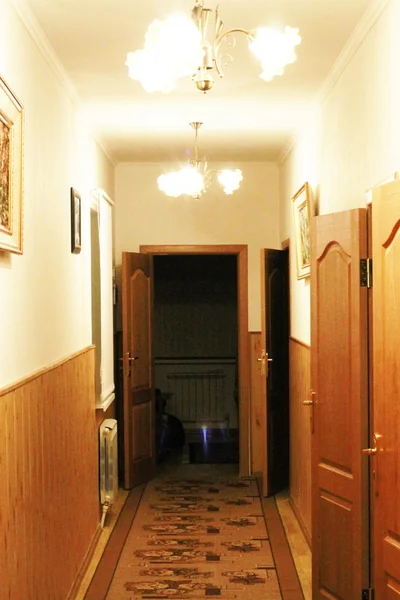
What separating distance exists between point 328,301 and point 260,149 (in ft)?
9.48

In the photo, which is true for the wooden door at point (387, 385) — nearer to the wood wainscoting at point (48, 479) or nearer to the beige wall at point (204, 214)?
the wood wainscoting at point (48, 479)

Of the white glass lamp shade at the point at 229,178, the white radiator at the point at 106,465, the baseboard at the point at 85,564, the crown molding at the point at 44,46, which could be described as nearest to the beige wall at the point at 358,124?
the white glass lamp shade at the point at 229,178

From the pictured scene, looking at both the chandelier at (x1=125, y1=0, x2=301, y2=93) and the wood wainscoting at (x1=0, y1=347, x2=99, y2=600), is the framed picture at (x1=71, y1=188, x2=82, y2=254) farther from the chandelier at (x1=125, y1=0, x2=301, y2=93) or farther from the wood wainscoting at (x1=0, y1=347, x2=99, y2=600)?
the chandelier at (x1=125, y1=0, x2=301, y2=93)

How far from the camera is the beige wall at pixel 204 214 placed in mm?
6859

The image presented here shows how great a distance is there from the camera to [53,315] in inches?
146

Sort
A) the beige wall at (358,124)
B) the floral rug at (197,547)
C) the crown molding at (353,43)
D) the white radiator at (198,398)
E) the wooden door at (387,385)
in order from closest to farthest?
1. the wooden door at (387,385)
2. the beige wall at (358,124)
3. the crown molding at (353,43)
4. the floral rug at (197,547)
5. the white radiator at (198,398)

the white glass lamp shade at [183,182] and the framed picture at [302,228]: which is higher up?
the white glass lamp shade at [183,182]

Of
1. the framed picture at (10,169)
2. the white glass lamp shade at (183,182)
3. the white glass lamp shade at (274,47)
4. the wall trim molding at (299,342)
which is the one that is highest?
the white glass lamp shade at (183,182)

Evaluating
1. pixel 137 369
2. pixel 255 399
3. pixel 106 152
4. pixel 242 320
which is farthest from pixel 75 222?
pixel 255 399

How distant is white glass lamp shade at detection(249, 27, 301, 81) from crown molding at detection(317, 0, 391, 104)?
38.4 inches

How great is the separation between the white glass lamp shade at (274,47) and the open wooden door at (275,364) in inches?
Answer: 148

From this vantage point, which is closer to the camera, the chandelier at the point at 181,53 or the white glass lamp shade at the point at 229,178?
the chandelier at the point at 181,53

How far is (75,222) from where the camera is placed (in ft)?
14.3

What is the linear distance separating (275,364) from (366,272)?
2.93 meters
